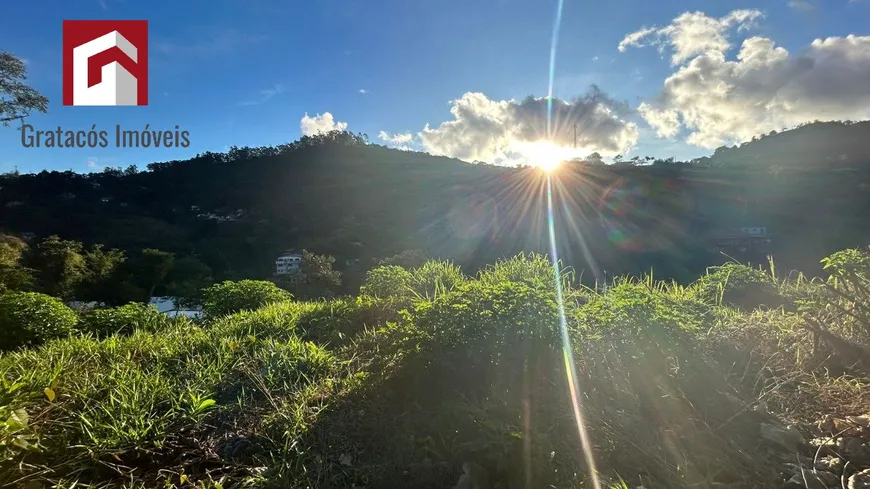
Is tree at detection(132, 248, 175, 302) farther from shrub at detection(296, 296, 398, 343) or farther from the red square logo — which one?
shrub at detection(296, 296, 398, 343)

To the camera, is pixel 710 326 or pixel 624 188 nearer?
pixel 710 326

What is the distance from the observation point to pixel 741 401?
2.18 metres

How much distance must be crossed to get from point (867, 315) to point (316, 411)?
3452mm

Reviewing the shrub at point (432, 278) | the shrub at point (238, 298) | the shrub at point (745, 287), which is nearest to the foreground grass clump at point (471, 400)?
the shrub at point (432, 278)

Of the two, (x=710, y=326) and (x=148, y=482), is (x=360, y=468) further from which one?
(x=710, y=326)

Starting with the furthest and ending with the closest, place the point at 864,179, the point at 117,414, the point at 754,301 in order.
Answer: the point at 864,179 → the point at 754,301 → the point at 117,414

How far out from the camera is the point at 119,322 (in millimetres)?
4859

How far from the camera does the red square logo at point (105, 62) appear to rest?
7234 millimetres

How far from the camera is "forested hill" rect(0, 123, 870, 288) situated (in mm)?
31188

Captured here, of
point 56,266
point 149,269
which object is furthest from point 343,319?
point 149,269

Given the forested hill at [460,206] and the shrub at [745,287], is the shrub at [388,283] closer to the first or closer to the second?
the shrub at [745,287]

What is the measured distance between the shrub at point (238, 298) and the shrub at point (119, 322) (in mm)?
812

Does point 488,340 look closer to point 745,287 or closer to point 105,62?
point 745,287

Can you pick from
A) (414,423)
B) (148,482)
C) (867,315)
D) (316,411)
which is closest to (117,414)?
(148,482)
